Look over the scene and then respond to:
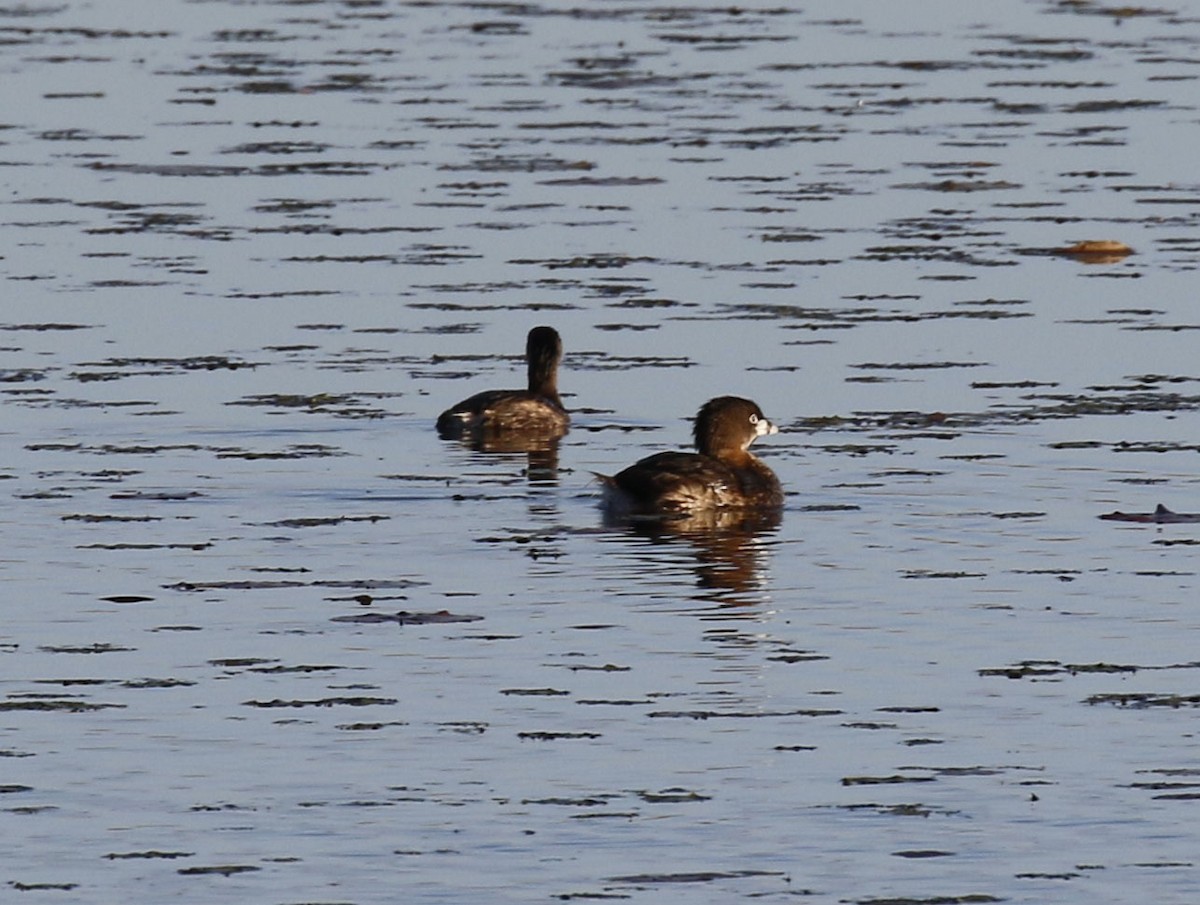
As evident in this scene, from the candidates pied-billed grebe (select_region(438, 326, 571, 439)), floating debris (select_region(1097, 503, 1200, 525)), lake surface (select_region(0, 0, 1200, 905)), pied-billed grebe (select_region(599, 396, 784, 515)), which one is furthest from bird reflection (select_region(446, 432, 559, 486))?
floating debris (select_region(1097, 503, 1200, 525))

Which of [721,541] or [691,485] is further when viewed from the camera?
[691,485]

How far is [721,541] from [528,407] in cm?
314

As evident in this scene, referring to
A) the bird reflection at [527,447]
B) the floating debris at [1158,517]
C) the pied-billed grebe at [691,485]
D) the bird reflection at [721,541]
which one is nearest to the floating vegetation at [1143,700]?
the bird reflection at [721,541]

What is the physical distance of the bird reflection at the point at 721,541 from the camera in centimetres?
1529

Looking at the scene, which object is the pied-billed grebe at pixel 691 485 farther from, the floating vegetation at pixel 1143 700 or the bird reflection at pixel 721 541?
the floating vegetation at pixel 1143 700

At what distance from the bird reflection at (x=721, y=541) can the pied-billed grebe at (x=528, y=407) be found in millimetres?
2303

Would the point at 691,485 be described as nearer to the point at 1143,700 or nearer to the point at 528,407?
the point at 528,407

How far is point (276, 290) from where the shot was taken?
79.0 ft

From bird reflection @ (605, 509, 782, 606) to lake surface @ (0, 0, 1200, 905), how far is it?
52mm

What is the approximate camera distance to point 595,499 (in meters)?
17.6

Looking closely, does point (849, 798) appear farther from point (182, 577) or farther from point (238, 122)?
point (238, 122)

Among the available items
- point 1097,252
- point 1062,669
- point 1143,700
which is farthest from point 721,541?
point 1097,252

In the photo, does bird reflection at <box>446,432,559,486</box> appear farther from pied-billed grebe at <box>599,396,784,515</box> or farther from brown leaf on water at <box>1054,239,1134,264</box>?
brown leaf on water at <box>1054,239,1134,264</box>

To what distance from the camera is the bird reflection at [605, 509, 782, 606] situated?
602 inches
